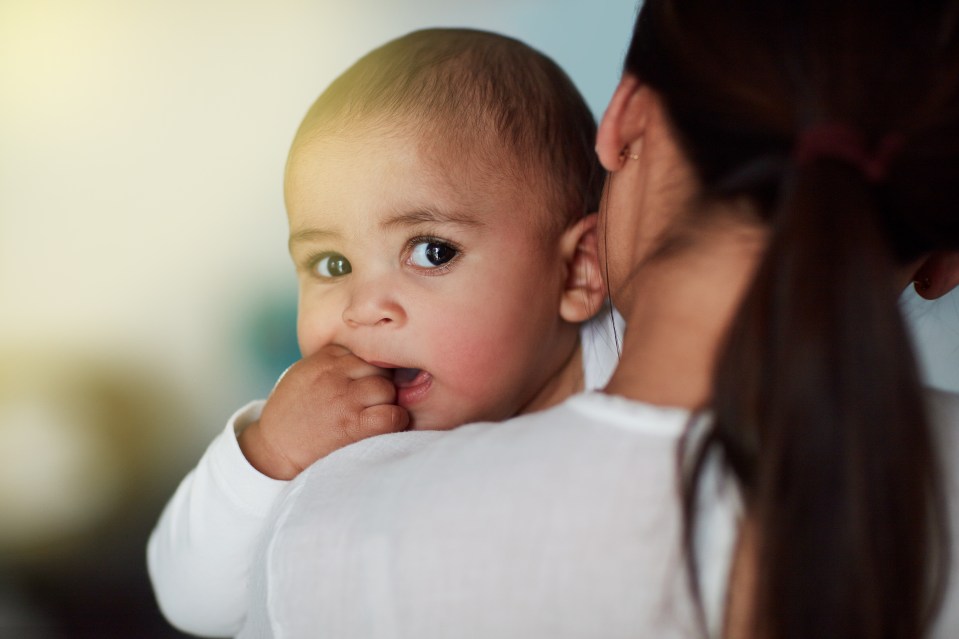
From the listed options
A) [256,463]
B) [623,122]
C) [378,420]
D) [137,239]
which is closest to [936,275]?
[623,122]

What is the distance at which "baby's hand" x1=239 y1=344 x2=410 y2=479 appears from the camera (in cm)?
95

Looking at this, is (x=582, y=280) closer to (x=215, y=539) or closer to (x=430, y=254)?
(x=430, y=254)

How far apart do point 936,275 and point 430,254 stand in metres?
0.53

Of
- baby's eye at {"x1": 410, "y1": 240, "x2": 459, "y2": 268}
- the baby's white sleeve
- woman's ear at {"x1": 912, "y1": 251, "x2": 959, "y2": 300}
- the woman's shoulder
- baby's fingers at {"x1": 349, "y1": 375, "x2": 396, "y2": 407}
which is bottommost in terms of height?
the baby's white sleeve

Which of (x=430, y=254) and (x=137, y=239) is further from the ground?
(x=430, y=254)

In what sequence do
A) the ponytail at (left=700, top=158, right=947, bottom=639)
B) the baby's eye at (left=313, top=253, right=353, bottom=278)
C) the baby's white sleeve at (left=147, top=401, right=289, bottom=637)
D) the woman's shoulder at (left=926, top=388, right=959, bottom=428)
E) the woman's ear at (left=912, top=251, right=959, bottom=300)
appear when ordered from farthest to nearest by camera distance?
the baby's eye at (left=313, top=253, right=353, bottom=278), the baby's white sleeve at (left=147, top=401, right=289, bottom=637), the woman's ear at (left=912, top=251, right=959, bottom=300), the woman's shoulder at (left=926, top=388, right=959, bottom=428), the ponytail at (left=700, top=158, right=947, bottom=639)

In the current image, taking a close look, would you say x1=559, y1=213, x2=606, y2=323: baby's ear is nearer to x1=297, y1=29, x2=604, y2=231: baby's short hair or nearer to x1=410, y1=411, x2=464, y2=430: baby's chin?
x1=297, y1=29, x2=604, y2=231: baby's short hair

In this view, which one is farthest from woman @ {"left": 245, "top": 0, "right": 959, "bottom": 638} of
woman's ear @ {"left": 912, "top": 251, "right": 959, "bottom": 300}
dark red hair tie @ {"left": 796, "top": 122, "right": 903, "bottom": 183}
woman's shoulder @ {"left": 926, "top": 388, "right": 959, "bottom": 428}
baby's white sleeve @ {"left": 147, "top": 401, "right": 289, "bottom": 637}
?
baby's white sleeve @ {"left": 147, "top": 401, "right": 289, "bottom": 637}

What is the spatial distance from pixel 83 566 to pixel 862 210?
1.47 meters

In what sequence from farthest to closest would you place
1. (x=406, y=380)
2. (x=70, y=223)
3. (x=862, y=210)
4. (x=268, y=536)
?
(x=70, y=223) → (x=406, y=380) → (x=268, y=536) → (x=862, y=210)

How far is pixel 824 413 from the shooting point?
0.51 m

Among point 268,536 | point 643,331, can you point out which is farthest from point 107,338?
point 643,331

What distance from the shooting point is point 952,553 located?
619mm

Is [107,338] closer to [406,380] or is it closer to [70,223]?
[70,223]
